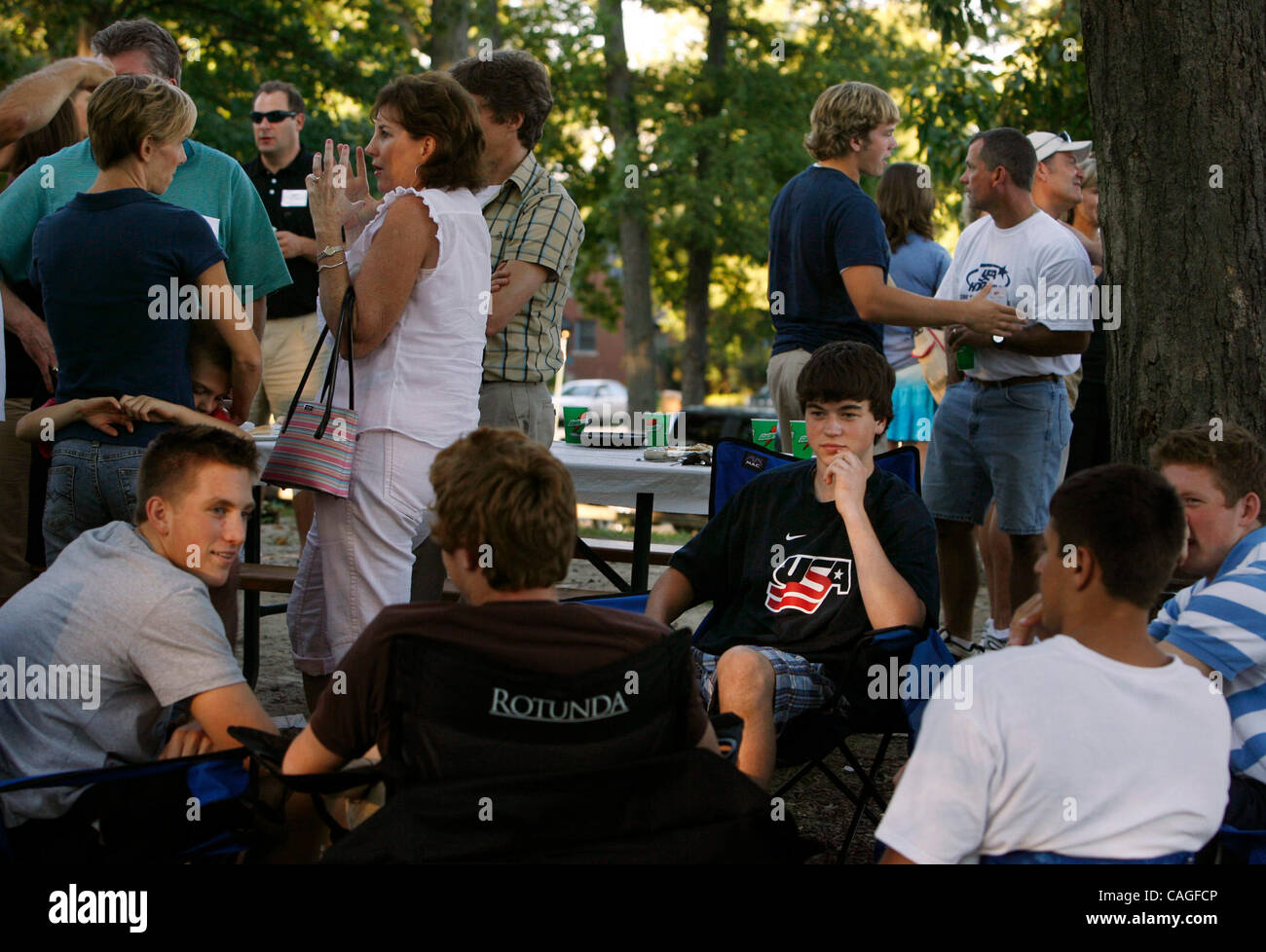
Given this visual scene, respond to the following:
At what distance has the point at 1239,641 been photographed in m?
2.50

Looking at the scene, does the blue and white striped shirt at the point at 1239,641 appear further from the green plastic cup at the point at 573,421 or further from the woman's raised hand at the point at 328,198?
the green plastic cup at the point at 573,421

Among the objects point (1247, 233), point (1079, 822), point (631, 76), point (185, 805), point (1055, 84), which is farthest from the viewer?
point (631, 76)

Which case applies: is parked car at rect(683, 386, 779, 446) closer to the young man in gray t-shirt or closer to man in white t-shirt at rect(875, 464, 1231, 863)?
the young man in gray t-shirt

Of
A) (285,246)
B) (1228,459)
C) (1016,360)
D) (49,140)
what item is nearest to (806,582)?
(1228,459)

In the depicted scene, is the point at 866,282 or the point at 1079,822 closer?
the point at 1079,822

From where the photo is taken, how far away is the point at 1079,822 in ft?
6.41

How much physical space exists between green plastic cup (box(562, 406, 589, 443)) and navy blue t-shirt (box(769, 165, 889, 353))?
0.84m

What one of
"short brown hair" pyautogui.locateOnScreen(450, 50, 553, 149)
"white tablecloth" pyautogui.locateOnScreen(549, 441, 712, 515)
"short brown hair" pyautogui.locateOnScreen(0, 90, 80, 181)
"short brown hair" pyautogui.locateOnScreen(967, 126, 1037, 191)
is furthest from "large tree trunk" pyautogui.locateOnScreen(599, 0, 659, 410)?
"short brown hair" pyautogui.locateOnScreen(450, 50, 553, 149)

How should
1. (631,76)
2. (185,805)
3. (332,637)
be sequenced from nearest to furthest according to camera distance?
(185,805) → (332,637) → (631,76)

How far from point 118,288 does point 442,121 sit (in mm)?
920

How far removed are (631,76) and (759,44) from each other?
255 centimetres

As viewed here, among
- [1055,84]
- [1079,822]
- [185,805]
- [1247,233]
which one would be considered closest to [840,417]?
[1247,233]

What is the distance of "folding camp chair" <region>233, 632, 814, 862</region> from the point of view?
2.04 meters

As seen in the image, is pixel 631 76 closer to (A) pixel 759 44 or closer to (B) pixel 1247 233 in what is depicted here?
(A) pixel 759 44
